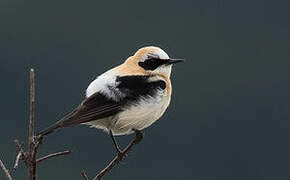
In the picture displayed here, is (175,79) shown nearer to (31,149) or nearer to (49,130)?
(49,130)

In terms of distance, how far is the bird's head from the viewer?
7934 millimetres

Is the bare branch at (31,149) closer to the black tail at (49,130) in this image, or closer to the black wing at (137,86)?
the black tail at (49,130)

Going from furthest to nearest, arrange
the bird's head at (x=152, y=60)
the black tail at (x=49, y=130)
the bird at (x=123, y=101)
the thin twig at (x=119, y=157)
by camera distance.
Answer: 1. the bird's head at (x=152, y=60)
2. the bird at (x=123, y=101)
3. the black tail at (x=49, y=130)
4. the thin twig at (x=119, y=157)

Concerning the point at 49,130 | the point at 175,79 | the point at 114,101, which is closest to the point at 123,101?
the point at 114,101

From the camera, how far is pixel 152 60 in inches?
314

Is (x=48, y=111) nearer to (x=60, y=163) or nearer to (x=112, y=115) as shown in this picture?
(x=60, y=163)

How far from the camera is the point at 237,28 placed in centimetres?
11981

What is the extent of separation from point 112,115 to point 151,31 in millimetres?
101521

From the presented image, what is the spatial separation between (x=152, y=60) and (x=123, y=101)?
0.55 m

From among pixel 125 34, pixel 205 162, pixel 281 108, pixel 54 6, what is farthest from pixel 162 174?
pixel 54 6

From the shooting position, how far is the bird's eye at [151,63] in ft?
26.2

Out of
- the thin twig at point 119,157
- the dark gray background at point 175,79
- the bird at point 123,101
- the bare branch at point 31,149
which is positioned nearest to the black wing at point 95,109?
the bird at point 123,101

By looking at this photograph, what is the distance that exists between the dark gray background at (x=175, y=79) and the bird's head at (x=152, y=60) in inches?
1924

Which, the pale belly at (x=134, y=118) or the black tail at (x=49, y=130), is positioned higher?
the black tail at (x=49, y=130)
